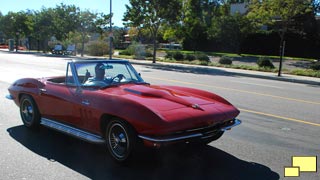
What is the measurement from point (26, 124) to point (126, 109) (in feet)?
9.50

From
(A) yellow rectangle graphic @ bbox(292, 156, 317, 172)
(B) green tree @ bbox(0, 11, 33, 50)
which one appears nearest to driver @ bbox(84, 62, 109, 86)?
(A) yellow rectangle graphic @ bbox(292, 156, 317, 172)

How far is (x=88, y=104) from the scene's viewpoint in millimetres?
5188

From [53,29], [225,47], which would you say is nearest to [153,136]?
[225,47]

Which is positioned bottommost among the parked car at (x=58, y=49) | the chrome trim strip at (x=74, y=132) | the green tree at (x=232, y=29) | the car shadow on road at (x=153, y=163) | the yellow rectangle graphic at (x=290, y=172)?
the car shadow on road at (x=153, y=163)

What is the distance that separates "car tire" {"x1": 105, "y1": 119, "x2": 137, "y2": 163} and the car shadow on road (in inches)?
5.0

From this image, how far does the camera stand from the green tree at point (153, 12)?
3025 cm

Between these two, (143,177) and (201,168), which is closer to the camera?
(143,177)

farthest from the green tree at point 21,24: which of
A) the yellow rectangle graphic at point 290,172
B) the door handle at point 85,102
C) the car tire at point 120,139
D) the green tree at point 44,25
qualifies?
the yellow rectangle graphic at point 290,172

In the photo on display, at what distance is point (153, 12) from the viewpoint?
30.8 m

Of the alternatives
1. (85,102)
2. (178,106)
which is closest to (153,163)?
(178,106)

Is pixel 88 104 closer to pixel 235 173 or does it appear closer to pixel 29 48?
pixel 235 173

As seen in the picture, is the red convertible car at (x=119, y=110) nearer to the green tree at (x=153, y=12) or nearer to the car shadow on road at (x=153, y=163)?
the car shadow on road at (x=153, y=163)

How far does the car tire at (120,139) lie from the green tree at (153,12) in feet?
85.8

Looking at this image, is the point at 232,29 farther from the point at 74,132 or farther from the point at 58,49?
the point at 74,132
